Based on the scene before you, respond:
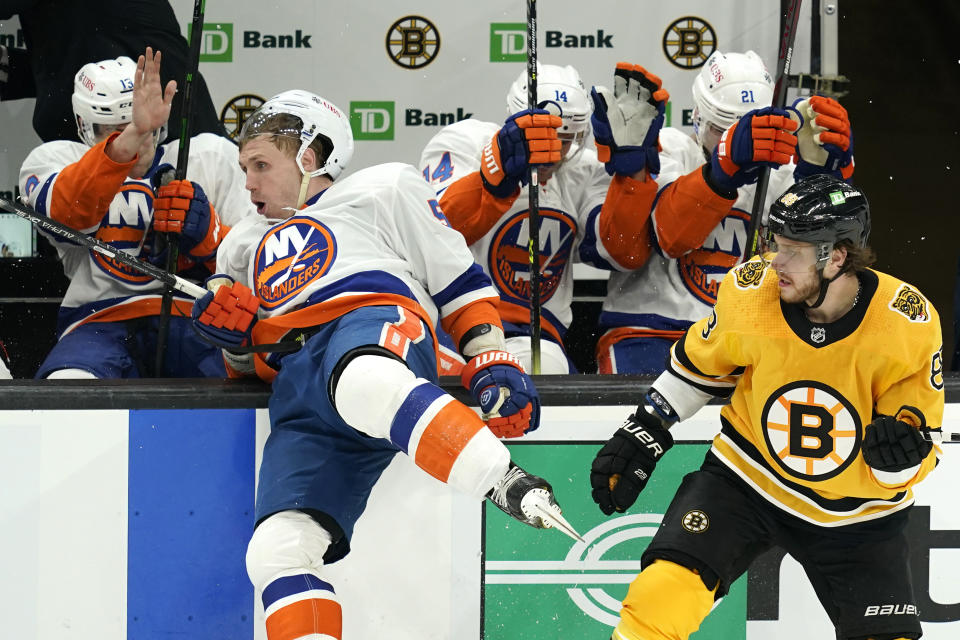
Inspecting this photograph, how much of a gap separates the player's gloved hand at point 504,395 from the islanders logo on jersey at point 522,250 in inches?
32.4

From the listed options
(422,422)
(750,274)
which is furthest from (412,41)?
(422,422)

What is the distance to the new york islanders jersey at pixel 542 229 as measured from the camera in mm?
3279

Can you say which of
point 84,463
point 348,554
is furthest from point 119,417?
point 348,554

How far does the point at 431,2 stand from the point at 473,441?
2.39 metres

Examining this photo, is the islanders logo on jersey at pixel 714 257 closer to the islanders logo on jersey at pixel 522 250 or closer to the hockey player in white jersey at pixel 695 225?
the hockey player in white jersey at pixel 695 225

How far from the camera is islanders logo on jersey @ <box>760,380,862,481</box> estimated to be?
2096mm

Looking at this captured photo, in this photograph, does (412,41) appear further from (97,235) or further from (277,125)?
(277,125)

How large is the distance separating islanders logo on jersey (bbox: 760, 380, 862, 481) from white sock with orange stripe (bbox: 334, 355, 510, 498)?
522 millimetres

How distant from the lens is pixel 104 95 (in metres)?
3.20

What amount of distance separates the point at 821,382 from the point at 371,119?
7.53ft

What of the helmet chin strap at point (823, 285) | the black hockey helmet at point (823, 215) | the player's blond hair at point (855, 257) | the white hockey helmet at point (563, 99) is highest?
the white hockey helmet at point (563, 99)

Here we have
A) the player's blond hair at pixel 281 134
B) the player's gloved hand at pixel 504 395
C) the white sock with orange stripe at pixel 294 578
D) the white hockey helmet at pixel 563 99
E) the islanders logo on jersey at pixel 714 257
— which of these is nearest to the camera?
the white sock with orange stripe at pixel 294 578

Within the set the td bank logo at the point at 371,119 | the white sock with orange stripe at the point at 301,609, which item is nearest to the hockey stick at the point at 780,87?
the td bank logo at the point at 371,119

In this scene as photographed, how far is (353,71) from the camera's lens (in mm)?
3988
